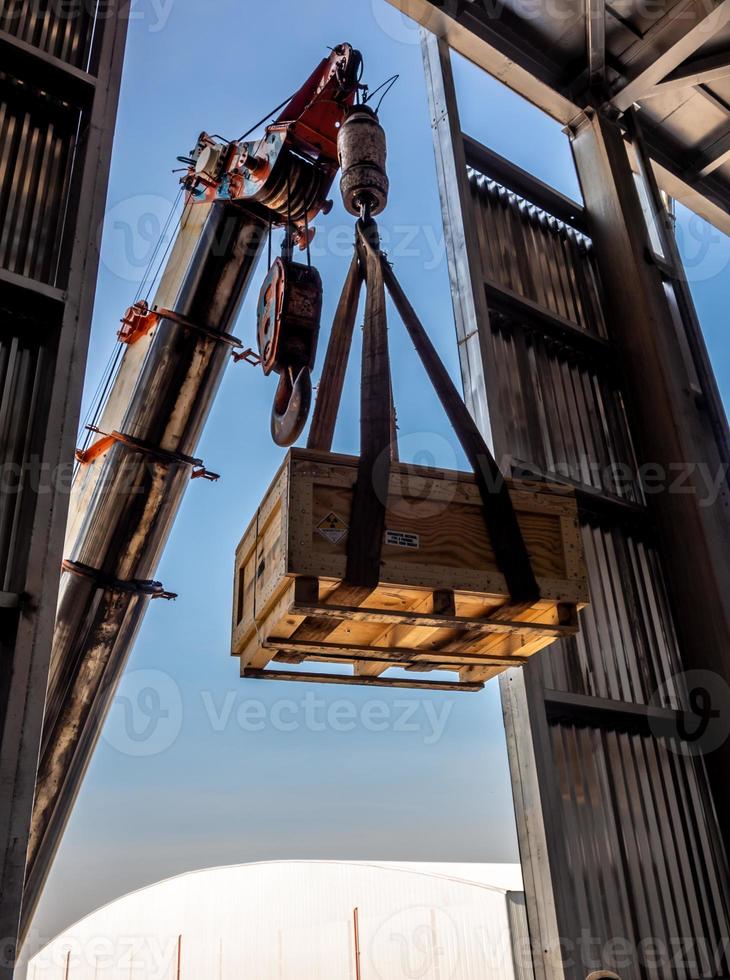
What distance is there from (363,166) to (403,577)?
7.90 ft

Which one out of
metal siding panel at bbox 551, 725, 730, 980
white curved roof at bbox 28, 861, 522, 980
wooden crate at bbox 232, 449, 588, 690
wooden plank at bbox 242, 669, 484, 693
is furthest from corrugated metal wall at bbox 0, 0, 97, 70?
white curved roof at bbox 28, 861, 522, 980

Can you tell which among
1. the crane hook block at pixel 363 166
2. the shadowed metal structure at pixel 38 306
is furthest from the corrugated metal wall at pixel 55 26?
the crane hook block at pixel 363 166

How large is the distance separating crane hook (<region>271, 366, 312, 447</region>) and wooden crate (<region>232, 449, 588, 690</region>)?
1451 millimetres

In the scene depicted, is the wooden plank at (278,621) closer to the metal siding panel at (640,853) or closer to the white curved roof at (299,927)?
the metal siding panel at (640,853)

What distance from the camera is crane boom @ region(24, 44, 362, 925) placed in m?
6.09

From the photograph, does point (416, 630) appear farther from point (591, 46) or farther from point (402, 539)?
point (591, 46)

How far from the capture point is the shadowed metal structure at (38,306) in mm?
4367

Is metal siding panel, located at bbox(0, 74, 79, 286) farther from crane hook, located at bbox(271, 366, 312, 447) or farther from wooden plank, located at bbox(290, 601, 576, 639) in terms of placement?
wooden plank, located at bbox(290, 601, 576, 639)

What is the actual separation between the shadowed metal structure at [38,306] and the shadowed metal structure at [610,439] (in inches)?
153

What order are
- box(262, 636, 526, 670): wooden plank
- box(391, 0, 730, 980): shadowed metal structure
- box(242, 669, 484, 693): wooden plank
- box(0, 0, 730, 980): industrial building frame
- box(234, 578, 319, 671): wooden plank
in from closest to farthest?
box(234, 578, 319, 671): wooden plank, box(262, 636, 526, 670): wooden plank, box(242, 669, 484, 693): wooden plank, box(0, 0, 730, 980): industrial building frame, box(391, 0, 730, 980): shadowed metal structure

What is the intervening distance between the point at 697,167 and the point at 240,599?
36.7 feet

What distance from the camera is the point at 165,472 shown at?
21.3 ft

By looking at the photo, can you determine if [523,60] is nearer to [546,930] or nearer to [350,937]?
[546,930]

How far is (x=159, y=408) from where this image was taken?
6441mm
